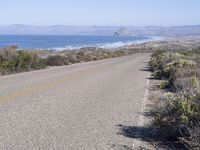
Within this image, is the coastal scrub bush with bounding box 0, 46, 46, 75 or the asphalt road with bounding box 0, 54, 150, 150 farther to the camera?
the coastal scrub bush with bounding box 0, 46, 46, 75

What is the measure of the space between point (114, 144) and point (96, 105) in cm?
510

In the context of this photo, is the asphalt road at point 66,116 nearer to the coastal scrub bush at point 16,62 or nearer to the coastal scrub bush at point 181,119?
the coastal scrub bush at point 181,119

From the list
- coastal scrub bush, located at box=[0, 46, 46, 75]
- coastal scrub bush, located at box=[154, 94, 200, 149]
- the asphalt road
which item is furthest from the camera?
coastal scrub bush, located at box=[0, 46, 46, 75]

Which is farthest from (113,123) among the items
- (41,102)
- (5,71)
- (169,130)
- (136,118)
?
(5,71)

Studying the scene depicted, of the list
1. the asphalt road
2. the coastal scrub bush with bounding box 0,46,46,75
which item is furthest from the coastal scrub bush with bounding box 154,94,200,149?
the coastal scrub bush with bounding box 0,46,46,75

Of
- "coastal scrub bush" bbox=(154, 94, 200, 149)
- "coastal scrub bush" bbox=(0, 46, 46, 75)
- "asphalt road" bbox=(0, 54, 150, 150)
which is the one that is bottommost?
"coastal scrub bush" bbox=(0, 46, 46, 75)

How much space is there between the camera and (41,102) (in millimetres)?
13945

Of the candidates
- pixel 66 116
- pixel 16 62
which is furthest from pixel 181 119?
pixel 16 62

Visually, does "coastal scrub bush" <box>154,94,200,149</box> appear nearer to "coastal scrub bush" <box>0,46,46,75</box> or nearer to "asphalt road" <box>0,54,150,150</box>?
"asphalt road" <box>0,54,150,150</box>

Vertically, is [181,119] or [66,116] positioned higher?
[181,119]

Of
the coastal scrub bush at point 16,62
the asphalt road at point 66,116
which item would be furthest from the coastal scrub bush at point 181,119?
the coastal scrub bush at point 16,62

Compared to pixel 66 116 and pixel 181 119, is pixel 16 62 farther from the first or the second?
pixel 181 119

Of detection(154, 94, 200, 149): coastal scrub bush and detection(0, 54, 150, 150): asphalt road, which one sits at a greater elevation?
detection(154, 94, 200, 149): coastal scrub bush

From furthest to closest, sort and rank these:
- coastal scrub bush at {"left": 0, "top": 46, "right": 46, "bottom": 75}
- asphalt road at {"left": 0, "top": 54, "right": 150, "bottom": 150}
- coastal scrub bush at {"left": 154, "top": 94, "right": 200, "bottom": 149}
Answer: coastal scrub bush at {"left": 0, "top": 46, "right": 46, "bottom": 75} → coastal scrub bush at {"left": 154, "top": 94, "right": 200, "bottom": 149} → asphalt road at {"left": 0, "top": 54, "right": 150, "bottom": 150}
